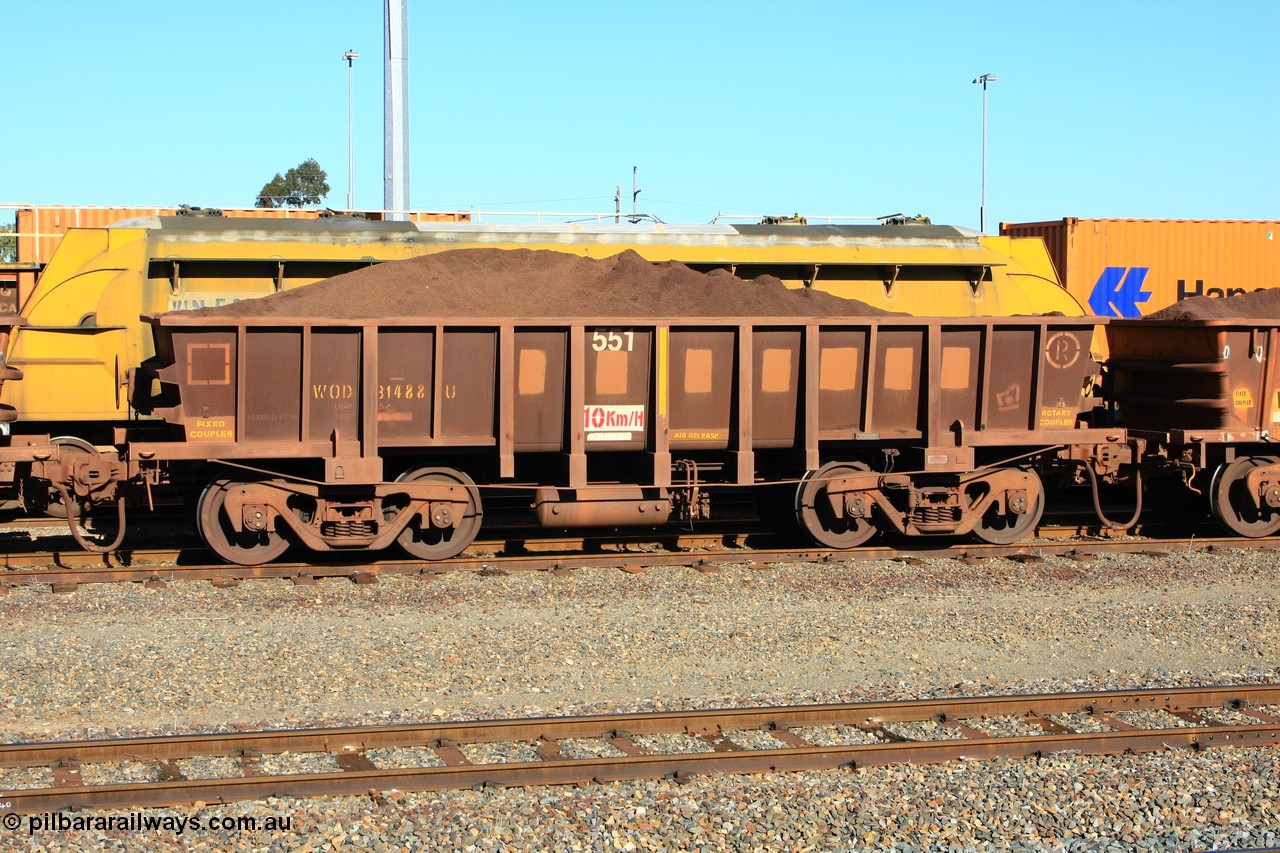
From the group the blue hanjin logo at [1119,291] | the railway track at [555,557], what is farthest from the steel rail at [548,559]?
the blue hanjin logo at [1119,291]

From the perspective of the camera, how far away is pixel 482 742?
665cm

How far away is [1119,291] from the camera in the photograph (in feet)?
67.9

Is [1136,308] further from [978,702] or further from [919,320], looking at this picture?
[978,702]

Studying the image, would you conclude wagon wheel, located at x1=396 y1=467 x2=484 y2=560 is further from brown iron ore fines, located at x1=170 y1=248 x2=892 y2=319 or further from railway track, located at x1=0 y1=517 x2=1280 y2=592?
brown iron ore fines, located at x1=170 y1=248 x2=892 y2=319

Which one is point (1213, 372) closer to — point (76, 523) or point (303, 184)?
point (76, 523)

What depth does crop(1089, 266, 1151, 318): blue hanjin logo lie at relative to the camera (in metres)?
20.7

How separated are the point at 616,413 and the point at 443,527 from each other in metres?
2.12

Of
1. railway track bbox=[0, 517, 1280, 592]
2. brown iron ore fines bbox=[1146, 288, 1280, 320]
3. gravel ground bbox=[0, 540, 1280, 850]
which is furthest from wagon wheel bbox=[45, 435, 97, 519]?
brown iron ore fines bbox=[1146, 288, 1280, 320]

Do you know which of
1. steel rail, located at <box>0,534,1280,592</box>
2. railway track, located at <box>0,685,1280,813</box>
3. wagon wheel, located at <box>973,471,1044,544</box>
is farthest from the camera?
wagon wheel, located at <box>973,471,1044,544</box>

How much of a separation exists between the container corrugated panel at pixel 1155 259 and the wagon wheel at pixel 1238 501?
7482 mm

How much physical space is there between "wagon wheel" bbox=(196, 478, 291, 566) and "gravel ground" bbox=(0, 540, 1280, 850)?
0.79 m

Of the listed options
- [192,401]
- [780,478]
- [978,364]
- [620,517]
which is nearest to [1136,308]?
[978,364]

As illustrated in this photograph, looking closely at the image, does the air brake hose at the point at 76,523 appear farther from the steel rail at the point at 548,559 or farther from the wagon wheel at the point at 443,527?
the wagon wheel at the point at 443,527

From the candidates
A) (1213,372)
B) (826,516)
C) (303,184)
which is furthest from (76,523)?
(303,184)
